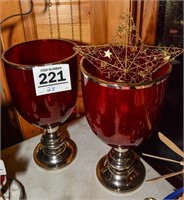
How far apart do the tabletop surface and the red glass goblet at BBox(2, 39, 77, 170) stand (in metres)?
0.03

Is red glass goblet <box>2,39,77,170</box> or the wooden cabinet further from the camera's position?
the wooden cabinet

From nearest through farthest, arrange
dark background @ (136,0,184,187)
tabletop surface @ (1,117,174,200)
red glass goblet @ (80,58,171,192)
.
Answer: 1. red glass goblet @ (80,58,171,192)
2. tabletop surface @ (1,117,174,200)
3. dark background @ (136,0,184,187)

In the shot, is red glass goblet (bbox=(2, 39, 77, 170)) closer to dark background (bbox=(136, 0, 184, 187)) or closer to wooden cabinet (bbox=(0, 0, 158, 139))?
wooden cabinet (bbox=(0, 0, 158, 139))

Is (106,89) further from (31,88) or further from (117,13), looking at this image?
(117,13)

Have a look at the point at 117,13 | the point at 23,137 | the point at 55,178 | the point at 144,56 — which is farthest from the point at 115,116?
the point at 23,137

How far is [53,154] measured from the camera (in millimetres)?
741

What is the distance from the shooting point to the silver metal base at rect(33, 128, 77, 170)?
2.39 feet

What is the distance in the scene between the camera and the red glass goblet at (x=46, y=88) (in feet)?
1.89

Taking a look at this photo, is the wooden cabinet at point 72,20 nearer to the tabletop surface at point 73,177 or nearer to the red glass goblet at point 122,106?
the tabletop surface at point 73,177

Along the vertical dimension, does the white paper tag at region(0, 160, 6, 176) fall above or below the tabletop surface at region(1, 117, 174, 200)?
above

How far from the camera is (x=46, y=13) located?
2.60 ft

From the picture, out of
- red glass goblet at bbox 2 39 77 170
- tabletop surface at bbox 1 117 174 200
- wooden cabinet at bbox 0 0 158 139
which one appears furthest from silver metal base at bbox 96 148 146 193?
wooden cabinet at bbox 0 0 158 139

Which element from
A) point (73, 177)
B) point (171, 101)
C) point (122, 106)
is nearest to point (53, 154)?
point (73, 177)

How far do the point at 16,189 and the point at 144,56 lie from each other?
0.45 meters
